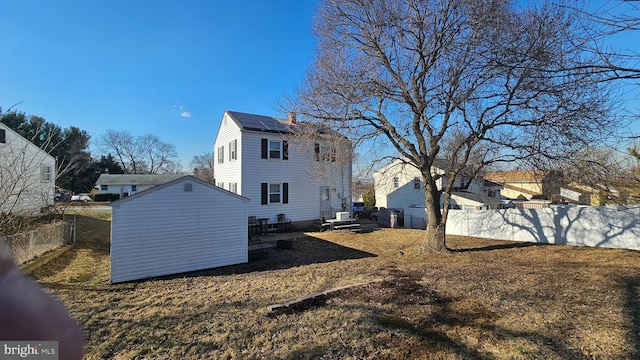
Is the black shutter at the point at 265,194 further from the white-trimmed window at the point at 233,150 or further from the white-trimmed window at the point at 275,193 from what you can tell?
the white-trimmed window at the point at 233,150

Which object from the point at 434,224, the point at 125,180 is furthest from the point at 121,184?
the point at 434,224

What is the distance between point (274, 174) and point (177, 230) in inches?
311

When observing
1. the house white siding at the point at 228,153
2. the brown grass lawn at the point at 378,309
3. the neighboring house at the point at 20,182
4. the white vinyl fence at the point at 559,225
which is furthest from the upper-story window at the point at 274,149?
the white vinyl fence at the point at 559,225

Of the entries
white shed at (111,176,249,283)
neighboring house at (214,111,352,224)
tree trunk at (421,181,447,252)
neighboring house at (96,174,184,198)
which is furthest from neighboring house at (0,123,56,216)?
neighboring house at (96,174,184,198)

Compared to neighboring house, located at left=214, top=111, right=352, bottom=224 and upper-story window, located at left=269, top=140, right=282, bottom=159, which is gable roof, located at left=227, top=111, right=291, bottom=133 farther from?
upper-story window, located at left=269, top=140, right=282, bottom=159

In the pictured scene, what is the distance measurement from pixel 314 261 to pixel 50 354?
868 centimetres

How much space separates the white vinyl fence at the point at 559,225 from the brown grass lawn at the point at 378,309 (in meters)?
0.92

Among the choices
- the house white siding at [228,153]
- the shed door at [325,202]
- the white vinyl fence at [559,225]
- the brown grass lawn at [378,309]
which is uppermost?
the house white siding at [228,153]

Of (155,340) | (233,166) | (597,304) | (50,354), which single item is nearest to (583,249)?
(597,304)

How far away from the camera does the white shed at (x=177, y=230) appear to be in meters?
7.66

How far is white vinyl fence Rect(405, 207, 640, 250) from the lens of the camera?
9688 mm

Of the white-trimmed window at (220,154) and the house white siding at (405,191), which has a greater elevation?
the white-trimmed window at (220,154)

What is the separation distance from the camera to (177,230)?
8.36 m

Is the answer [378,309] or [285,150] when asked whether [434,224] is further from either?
[285,150]
